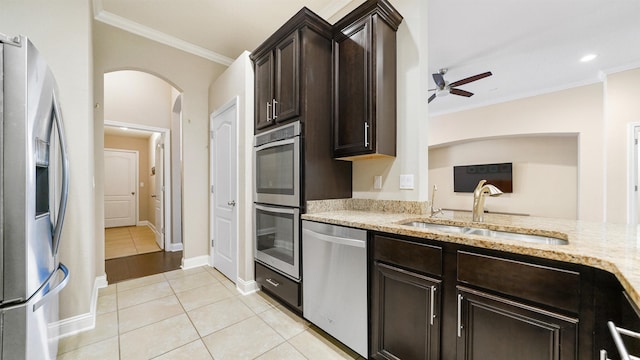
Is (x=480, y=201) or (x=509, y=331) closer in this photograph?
(x=509, y=331)

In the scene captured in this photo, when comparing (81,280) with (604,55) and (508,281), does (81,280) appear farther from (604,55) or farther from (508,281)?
(604,55)

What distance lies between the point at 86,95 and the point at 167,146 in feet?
7.78

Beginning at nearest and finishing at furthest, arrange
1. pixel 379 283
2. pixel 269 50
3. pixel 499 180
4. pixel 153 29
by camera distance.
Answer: pixel 379 283 → pixel 269 50 → pixel 153 29 → pixel 499 180

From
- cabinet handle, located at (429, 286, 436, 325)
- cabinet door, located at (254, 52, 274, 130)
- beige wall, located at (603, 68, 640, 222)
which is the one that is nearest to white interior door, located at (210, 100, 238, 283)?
cabinet door, located at (254, 52, 274, 130)

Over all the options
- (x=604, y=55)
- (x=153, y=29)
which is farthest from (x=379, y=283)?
(x=604, y=55)

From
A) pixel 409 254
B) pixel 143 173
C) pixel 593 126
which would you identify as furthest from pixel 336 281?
pixel 143 173

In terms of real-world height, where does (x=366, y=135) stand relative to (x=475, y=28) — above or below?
below

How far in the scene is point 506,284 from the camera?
986 mm

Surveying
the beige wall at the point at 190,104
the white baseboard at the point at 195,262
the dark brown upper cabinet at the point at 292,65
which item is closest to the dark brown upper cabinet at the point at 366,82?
the dark brown upper cabinet at the point at 292,65

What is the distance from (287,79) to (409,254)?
1.70 metres

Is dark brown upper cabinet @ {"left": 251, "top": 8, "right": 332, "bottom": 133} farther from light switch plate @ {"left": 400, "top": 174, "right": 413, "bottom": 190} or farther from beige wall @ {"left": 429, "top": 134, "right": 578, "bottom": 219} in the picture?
beige wall @ {"left": 429, "top": 134, "right": 578, "bottom": 219}

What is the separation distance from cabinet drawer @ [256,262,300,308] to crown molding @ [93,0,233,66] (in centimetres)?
295

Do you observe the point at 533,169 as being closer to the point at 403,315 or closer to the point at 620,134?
the point at 620,134

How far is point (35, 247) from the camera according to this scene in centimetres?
116
